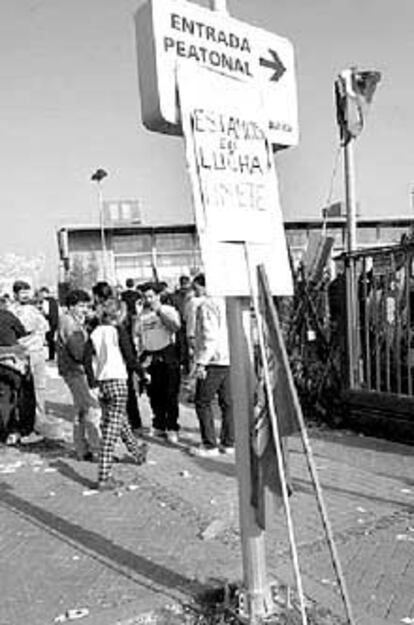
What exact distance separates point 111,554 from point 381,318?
434 cm

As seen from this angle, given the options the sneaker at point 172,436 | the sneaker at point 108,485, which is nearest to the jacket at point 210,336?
the sneaker at point 172,436

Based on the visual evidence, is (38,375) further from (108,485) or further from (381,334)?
(381,334)

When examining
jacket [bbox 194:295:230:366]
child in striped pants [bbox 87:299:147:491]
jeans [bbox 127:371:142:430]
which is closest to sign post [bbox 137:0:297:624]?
child in striped pants [bbox 87:299:147:491]

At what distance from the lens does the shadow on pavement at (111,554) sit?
4.41 metres

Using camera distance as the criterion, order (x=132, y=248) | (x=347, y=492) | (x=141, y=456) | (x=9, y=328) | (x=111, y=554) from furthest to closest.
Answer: (x=132, y=248) < (x=9, y=328) < (x=141, y=456) < (x=347, y=492) < (x=111, y=554)

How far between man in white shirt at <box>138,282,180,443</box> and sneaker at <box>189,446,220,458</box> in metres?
0.68

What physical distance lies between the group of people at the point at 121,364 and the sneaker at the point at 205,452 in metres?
0.01

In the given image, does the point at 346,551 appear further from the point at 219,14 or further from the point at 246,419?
the point at 219,14

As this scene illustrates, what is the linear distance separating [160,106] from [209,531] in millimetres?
3200

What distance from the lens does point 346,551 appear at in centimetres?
490

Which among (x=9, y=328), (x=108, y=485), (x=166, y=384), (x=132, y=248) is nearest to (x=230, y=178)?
(x=108, y=485)

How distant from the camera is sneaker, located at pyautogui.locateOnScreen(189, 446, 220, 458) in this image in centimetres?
784

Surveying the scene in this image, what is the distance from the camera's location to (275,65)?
3840 mm

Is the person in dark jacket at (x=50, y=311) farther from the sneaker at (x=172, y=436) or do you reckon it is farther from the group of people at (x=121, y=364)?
the sneaker at (x=172, y=436)
